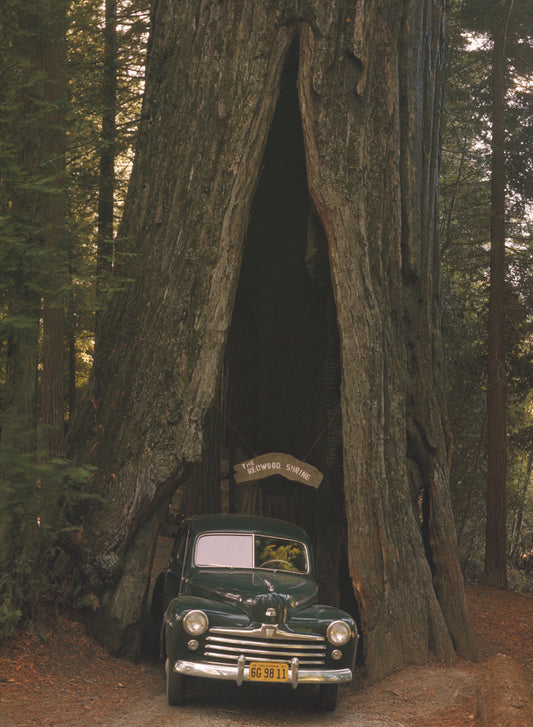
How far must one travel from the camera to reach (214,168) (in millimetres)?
9750

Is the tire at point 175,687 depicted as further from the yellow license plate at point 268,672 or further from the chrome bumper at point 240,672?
the yellow license plate at point 268,672

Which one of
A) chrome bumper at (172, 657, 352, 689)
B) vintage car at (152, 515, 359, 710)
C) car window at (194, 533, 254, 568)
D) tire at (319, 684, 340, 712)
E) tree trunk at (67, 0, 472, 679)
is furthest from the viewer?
tree trunk at (67, 0, 472, 679)

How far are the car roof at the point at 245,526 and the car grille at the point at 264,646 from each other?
1.56 metres

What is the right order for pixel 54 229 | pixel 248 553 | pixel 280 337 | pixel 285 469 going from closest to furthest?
1. pixel 248 553
2. pixel 54 229
3. pixel 285 469
4. pixel 280 337

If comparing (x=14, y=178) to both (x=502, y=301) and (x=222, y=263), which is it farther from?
(x=502, y=301)

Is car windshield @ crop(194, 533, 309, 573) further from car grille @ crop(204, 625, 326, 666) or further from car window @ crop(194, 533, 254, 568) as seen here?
car grille @ crop(204, 625, 326, 666)

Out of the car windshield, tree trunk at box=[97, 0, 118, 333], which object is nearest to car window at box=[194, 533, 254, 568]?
the car windshield

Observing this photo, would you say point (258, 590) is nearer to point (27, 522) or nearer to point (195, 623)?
point (195, 623)

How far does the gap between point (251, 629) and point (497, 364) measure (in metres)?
11.4

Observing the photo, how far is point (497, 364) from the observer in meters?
16.7

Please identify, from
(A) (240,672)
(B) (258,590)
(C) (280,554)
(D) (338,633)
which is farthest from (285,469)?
(A) (240,672)

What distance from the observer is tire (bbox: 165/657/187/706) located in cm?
679

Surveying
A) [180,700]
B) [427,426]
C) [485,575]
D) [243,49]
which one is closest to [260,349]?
[427,426]

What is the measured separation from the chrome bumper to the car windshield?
4.40 feet
